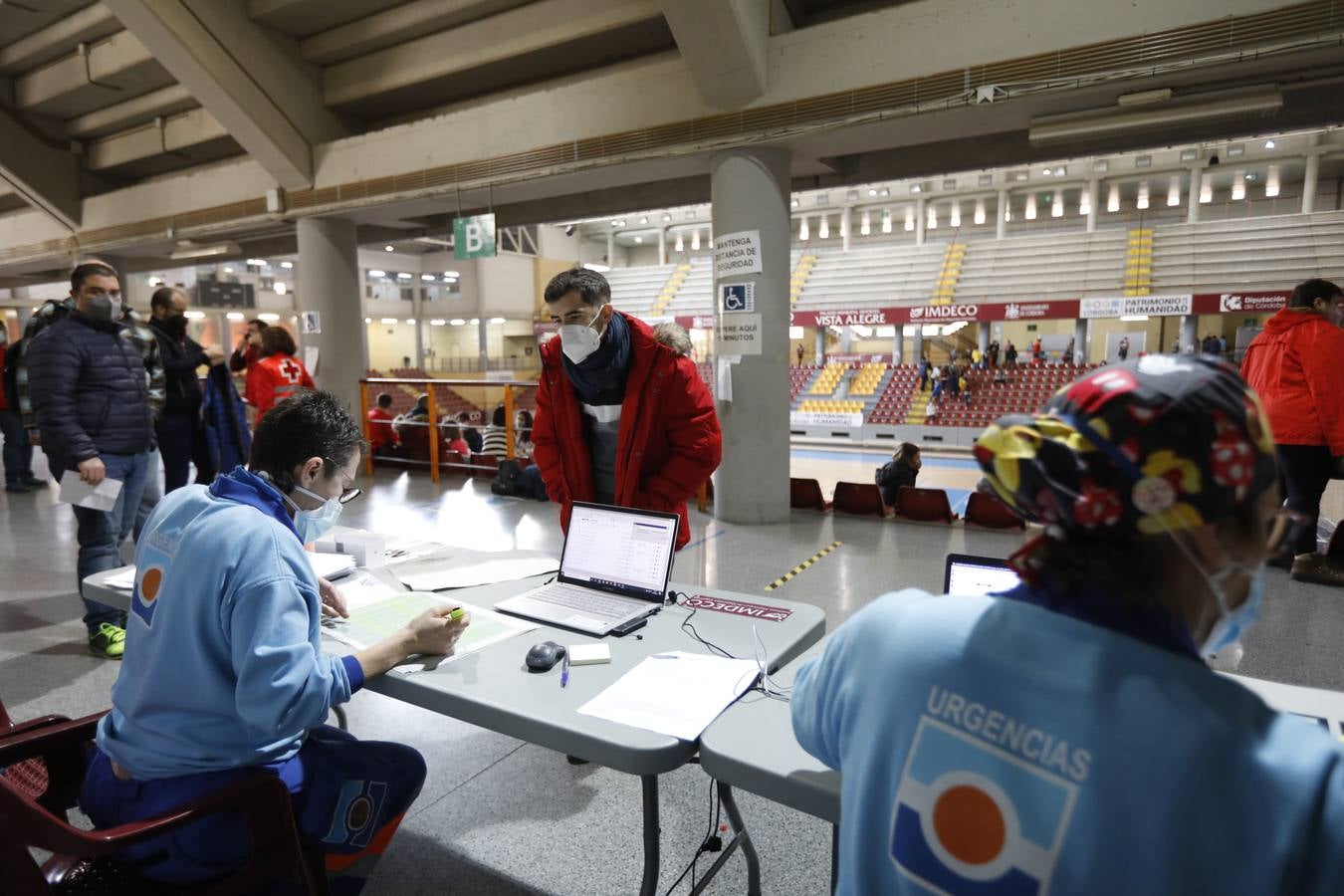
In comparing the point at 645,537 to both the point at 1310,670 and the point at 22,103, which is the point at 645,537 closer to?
the point at 1310,670

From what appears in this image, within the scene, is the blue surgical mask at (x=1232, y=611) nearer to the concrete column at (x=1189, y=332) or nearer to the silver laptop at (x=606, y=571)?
the silver laptop at (x=606, y=571)

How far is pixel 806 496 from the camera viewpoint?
20.4 feet

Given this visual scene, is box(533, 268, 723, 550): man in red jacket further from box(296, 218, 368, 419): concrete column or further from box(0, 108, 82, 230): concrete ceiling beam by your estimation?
box(0, 108, 82, 230): concrete ceiling beam

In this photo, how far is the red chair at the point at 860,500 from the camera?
19.5 ft

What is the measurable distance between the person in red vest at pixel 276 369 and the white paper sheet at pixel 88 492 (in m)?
1.92

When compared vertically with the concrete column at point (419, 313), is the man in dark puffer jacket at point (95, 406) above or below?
below

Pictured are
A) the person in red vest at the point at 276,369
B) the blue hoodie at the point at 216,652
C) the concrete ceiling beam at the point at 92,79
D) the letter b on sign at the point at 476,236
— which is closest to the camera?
the blue hoodie at the point at 216,652

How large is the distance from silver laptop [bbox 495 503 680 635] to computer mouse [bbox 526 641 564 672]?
19 centimetres

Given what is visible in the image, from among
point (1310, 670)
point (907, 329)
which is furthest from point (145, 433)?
point (907, 329)

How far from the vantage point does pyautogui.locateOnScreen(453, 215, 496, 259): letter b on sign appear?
21.0 ft

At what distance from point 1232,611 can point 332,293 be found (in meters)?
8.19

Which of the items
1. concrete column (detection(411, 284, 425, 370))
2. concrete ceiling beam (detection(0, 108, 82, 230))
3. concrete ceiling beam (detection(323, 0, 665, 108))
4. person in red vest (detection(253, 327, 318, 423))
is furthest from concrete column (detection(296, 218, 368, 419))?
concrete column (detection(411, 284, 425, 370))

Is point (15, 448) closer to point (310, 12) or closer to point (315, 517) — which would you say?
point (310, 12)

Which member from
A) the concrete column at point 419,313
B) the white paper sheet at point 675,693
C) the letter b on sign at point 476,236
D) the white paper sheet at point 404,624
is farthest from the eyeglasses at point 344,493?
the concrete column at point 419,313
